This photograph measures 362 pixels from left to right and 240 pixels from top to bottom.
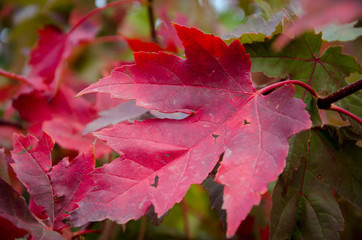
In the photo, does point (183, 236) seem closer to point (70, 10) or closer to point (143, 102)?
point (143, 102)

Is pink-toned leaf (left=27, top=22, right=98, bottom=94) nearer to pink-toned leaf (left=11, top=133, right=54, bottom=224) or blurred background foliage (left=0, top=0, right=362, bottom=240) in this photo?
blurred background foliage (left=0, top=0, right=362, bottom=240)

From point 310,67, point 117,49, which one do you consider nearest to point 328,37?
point 310,67

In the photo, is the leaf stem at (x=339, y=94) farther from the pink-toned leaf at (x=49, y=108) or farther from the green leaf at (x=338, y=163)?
the pink-toned leaf at (x=49, y=108)

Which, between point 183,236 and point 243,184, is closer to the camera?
point 243,184

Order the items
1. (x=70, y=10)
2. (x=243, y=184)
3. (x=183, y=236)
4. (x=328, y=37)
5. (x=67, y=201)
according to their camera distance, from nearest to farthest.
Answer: (x=243, y=184)
(x=67, y=201)
(x=328, y=37)
(x=183, y=236)
(x=70, y=10)

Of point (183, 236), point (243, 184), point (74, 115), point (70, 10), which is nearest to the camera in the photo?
point (243, 184)

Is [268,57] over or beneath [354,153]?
over

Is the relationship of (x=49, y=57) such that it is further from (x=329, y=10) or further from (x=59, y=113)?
(x=329, y=10)
